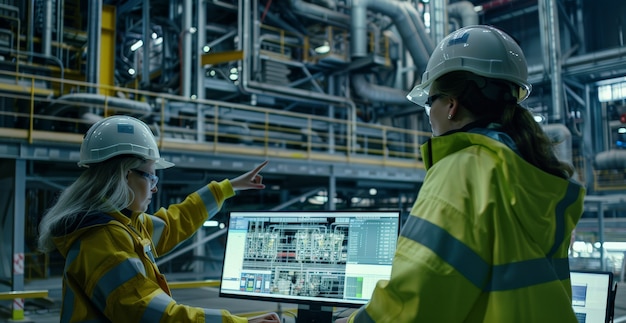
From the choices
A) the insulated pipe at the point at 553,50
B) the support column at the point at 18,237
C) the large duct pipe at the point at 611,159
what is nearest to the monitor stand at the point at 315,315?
the support column at the point at 18,237

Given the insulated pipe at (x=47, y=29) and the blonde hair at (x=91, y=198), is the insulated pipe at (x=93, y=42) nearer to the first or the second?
the insulated pipe at (x=47, y=29)

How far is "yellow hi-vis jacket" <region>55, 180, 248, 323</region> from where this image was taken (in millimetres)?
1919

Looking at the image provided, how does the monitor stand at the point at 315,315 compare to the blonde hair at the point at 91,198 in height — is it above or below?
below

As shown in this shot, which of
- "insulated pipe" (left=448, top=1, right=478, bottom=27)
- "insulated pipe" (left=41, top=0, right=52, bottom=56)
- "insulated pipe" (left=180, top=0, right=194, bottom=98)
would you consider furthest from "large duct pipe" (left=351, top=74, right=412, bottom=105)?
"insulated pipe" (left=41, top=0, right=52, bottom=56)

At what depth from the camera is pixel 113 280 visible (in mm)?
1940

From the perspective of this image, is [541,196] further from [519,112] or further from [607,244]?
[607,244]

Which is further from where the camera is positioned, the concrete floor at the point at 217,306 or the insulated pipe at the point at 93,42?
the insulated pipe at the point at 93,42

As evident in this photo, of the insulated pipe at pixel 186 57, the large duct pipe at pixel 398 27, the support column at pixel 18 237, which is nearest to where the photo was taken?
the support column at pixel 18 237

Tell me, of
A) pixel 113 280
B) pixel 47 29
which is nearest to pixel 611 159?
pixel 47 29

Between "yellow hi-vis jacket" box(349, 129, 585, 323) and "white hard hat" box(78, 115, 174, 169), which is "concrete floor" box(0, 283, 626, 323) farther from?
"yellow hi-vis jacket" box(349, 129, 585, 323)

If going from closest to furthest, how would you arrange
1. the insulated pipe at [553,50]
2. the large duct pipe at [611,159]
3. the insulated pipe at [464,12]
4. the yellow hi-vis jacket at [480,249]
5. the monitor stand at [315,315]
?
the yellow hi-vis jacket at [480,249], the monitor stand at [315,315], the insulated pipe at [553,50], the large duct pipe at [611,159], the insulated pipe at [464,12]

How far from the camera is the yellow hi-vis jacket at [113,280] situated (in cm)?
192

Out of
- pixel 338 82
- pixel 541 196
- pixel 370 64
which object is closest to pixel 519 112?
pixel 541 196

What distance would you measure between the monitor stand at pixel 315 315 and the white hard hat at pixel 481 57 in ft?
4.36
